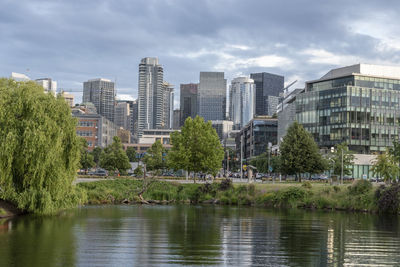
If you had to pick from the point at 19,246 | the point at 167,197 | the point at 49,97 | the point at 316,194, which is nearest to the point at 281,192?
the point at 316,194

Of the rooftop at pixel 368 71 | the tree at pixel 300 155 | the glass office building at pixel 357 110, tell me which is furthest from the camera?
the rooftop at pixel 368 71

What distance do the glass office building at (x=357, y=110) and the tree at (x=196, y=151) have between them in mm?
59623

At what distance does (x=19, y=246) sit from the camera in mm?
27109

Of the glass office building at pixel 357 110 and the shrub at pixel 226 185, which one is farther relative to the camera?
the glass office building at pixel 357 110

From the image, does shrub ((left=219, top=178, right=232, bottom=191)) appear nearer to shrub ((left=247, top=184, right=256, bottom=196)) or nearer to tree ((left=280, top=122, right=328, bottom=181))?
shrub ((left=247, top=184, right=256, bottom=196))

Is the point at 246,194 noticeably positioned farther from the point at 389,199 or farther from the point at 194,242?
the point at 194,242

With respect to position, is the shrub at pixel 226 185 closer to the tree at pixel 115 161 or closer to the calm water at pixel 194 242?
the calm water at pixel 194 242

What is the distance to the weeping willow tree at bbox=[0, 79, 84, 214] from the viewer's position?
131ft

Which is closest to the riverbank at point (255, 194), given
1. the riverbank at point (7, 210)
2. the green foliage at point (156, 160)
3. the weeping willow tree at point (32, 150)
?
the riverbank at point (7, 210)

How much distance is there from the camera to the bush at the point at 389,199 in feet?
187

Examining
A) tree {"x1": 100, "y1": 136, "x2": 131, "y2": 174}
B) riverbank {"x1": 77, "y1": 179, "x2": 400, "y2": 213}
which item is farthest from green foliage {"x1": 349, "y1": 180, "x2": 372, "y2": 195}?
tree {"x1": 100, "y1": 136, "x2": 131, "y2": 174}

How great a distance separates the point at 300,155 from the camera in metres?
91.0

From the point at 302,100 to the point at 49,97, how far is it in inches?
4655

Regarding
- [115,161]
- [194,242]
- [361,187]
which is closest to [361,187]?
[361,187]
